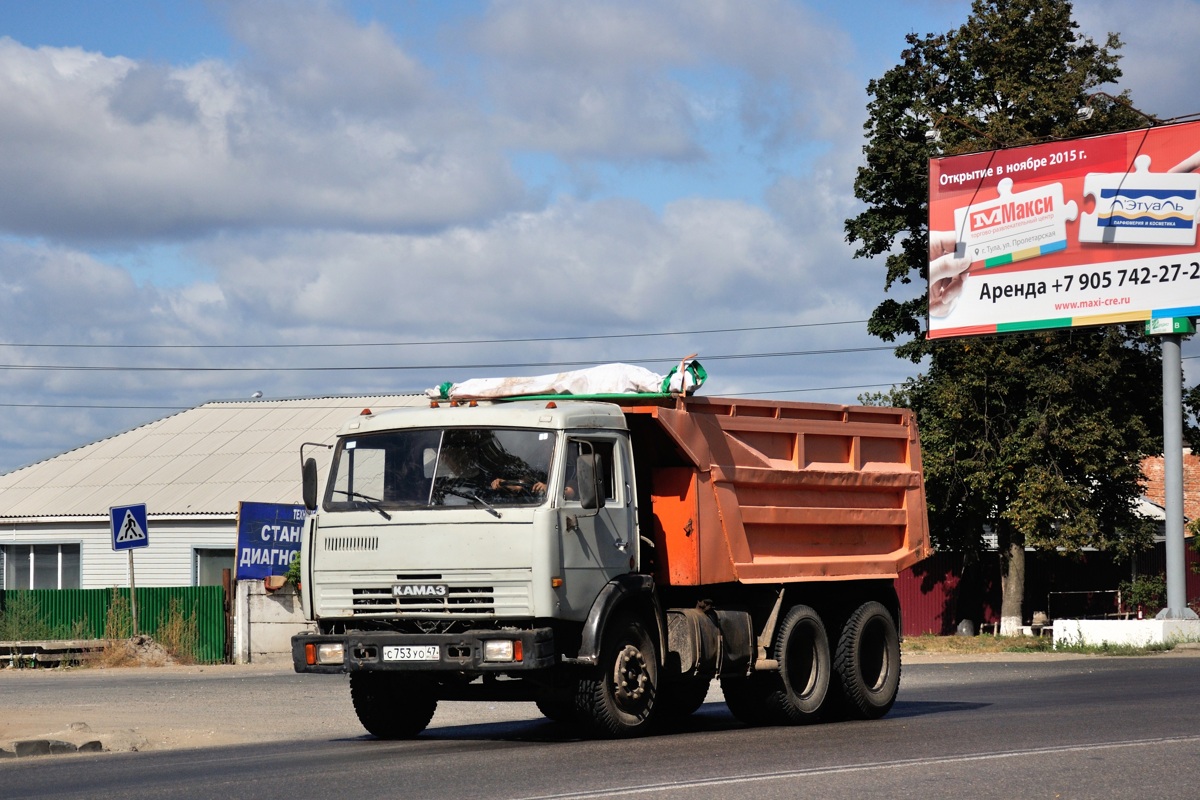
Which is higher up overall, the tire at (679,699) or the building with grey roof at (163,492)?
the building with grey roof at (163,492)

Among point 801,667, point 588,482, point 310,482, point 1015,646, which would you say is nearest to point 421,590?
point 310,482

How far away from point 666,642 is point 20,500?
35.8 m

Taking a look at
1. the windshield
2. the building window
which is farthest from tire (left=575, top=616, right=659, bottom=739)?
the building window

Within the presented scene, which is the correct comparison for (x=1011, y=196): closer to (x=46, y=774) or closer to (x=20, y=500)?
(x=46, y=774)

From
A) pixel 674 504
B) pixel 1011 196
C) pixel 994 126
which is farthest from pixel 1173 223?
pixel 674 504

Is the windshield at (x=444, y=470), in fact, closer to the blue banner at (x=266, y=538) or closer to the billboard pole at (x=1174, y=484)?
the blue banner at (x=266, y=538)

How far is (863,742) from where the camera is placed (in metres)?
12.4

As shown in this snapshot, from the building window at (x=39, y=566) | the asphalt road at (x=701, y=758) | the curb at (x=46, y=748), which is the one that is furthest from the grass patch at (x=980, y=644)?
the building window at (x=39, y=566)

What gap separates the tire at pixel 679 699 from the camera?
15.4m

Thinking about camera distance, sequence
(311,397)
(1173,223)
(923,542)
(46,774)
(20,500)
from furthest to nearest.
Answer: (311,397), (20,500), (1173,223), (923,542), (46,774)

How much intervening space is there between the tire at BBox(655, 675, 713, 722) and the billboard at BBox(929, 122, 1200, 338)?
15.4 m

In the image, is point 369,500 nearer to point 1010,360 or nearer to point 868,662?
point 868,662

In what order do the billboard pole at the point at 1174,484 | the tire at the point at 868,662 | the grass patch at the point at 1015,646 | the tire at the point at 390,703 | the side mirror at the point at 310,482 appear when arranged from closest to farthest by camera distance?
the side mirror at the point at 310,482, the tire at the point at 390,703, the tire at the point at 868,662, the grass patch at the point at 1015,646, the billboard pole at the point at 1174,484

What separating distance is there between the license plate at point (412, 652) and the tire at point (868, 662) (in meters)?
4.78
